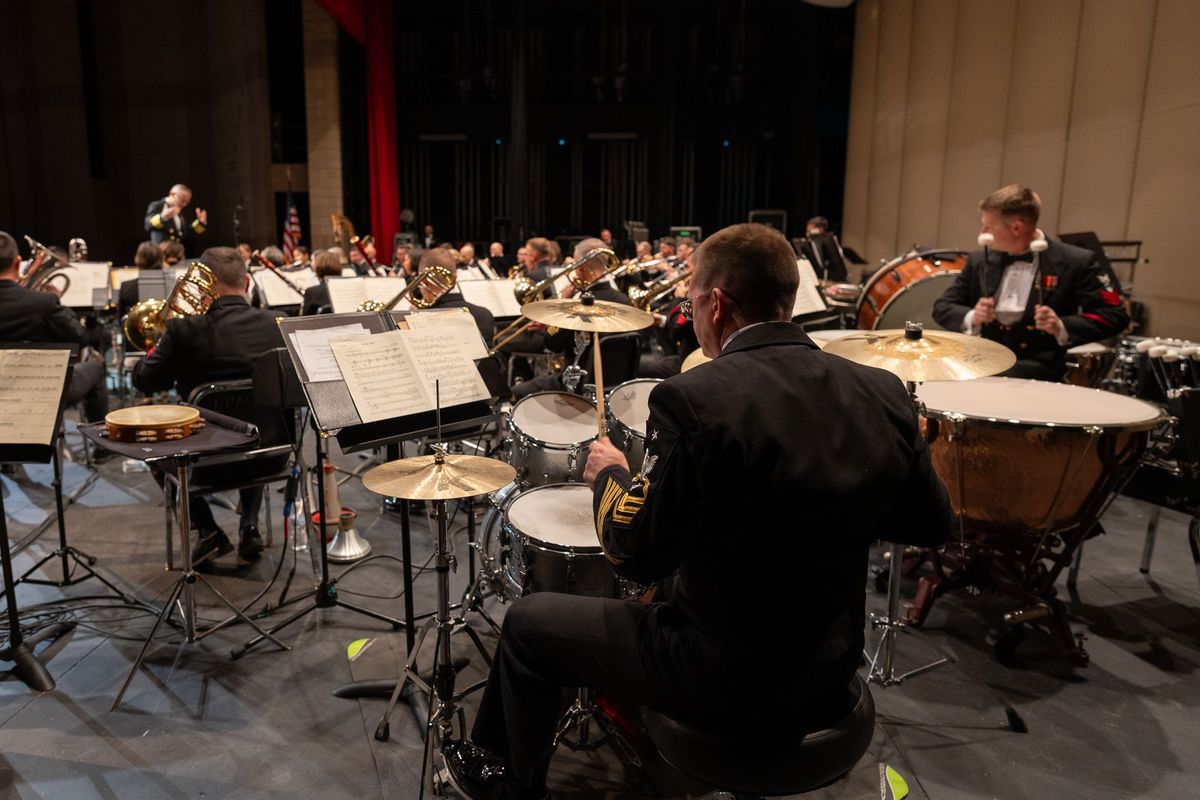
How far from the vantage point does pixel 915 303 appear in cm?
581

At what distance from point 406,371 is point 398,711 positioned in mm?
1195

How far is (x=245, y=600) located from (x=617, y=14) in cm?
1502

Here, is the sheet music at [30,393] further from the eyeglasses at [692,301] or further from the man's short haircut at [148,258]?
the man's short haircut at [148,258]

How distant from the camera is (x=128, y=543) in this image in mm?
4234

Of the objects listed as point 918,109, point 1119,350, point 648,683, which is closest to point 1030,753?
point 648,683

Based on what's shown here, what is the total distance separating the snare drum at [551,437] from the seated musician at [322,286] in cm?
301

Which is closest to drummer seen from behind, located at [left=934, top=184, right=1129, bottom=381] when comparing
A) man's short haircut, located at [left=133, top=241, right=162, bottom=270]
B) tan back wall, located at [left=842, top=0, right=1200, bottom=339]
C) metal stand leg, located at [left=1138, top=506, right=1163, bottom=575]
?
metal stand leg, located at [left=1138, top=506, right=1163, bottom=575]

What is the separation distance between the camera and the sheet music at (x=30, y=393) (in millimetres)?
2680

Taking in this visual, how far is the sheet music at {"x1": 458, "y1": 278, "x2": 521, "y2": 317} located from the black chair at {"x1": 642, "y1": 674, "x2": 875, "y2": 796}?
4909mm

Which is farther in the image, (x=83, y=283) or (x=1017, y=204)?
(x=83, y=283)

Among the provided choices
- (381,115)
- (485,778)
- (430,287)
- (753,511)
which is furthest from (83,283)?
(381,115)

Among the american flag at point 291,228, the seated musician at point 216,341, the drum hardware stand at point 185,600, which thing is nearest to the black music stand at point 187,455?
the drum hardware stand at point 185,600

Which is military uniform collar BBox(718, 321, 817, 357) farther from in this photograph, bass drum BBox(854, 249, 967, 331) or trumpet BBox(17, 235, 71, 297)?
trumpet BBox(17, 235, 71, 297)

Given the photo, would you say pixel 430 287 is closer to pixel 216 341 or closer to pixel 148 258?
pixel 216 341
